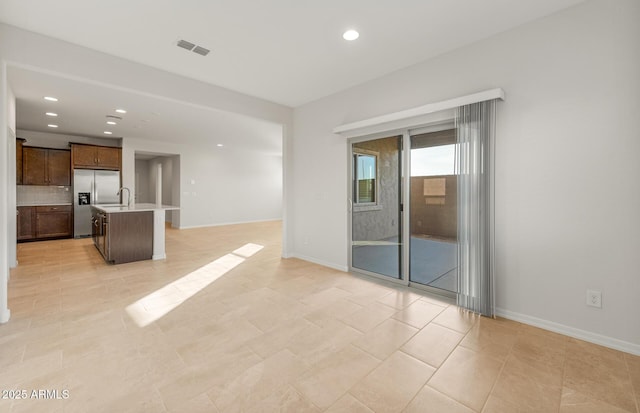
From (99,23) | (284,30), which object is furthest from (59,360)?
(284,30)

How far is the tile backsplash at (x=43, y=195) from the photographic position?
22.0 feet

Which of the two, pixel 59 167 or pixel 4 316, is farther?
pixel 59 167

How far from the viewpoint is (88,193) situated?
725 cm

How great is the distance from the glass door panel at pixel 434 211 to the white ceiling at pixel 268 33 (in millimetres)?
1067

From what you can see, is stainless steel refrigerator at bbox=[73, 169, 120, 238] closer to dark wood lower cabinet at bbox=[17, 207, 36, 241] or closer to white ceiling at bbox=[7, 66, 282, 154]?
dark wood lower cabinet at bbox=[17, 207, 36, 241]

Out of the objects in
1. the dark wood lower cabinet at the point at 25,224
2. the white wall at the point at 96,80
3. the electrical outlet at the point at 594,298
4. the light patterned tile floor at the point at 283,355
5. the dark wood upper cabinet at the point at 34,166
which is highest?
the white wall at the point at 96,80

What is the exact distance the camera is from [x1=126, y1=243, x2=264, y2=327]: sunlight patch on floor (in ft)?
9.16

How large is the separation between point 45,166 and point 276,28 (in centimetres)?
757

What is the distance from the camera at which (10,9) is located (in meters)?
2.44

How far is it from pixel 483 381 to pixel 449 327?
73 centimetres

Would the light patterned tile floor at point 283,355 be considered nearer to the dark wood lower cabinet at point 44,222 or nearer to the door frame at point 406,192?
the door frame at point 406,192

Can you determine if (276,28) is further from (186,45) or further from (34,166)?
(34,166)

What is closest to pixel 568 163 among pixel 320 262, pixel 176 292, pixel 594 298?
pixel 594 298

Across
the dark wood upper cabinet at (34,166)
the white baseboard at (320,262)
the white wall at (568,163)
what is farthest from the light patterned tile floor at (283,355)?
the dark wood upper cabinet at (34,166)
